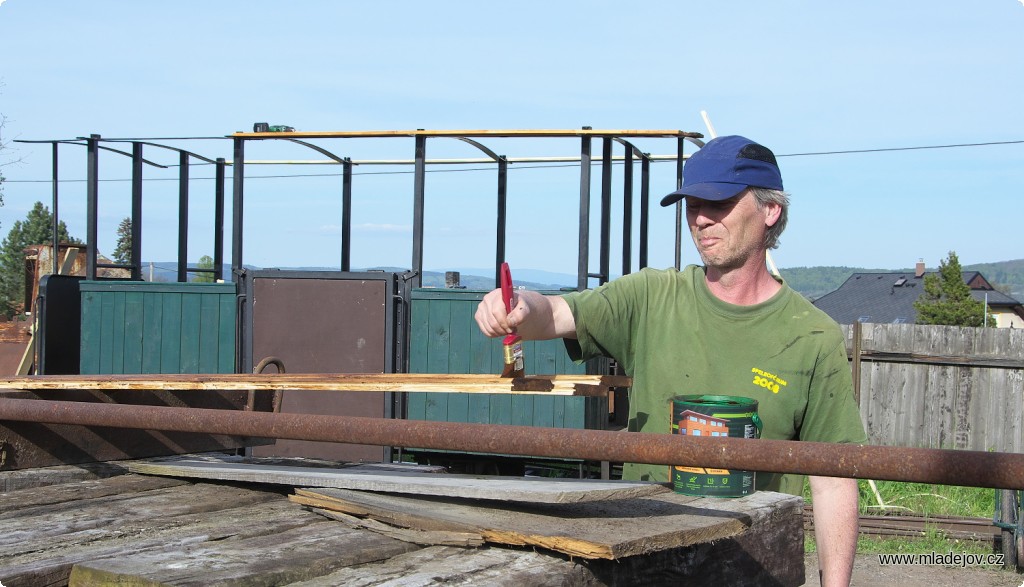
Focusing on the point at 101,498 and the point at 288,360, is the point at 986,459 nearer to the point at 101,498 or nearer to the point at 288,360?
the point at 101,498

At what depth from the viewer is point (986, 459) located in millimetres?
1258

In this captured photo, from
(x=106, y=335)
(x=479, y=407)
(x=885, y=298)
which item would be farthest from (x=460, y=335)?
(x=885, y=298)

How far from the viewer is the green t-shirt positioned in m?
2.56

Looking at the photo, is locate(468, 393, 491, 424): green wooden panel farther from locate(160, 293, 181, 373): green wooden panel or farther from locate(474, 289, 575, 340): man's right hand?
locate(474, 289, 575, 340): man's right hand

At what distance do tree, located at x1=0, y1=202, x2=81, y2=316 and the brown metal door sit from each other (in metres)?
30.1

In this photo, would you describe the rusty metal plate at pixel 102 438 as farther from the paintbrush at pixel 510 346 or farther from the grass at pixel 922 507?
the grass at pixel 922 507

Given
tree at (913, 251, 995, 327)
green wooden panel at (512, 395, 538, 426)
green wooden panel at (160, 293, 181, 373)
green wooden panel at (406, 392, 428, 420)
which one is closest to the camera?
green wooden panel at (512, 395, 538, 426)

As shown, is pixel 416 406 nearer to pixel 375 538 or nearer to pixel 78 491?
pixel 78 491

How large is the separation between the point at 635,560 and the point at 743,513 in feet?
0.94

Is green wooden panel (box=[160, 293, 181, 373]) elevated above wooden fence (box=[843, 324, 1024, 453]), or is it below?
above

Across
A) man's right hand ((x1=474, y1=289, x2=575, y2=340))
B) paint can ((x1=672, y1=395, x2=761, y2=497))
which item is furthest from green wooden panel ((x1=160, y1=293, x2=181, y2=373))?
paint can ((x1=672, y1=395, x2=761, y2=497))

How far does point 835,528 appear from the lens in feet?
7.72

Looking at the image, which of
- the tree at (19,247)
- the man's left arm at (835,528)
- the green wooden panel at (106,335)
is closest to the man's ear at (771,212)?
the man's left arm at (835,528)

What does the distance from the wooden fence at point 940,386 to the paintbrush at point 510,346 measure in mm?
10715
